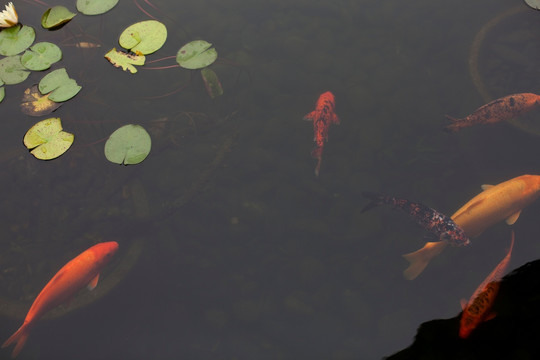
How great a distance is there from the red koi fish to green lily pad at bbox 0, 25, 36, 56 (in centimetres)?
229

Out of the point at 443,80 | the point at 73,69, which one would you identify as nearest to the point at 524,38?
the point at 443,80

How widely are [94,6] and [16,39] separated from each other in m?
0.65

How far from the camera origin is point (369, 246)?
2.92 meters

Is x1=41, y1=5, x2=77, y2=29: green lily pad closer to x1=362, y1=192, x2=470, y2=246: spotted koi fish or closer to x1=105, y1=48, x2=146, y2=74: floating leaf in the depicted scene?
x1=105, y1=48, x2=146, y2=74: floating leaf

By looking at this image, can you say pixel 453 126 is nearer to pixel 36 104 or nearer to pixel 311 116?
pixel 311 116

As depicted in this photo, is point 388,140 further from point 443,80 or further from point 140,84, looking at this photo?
point 140,84

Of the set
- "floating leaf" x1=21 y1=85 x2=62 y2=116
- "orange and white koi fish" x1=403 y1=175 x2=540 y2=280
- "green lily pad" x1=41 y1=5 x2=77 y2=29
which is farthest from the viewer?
"green lily pad" x1=41 y1=5 x2=77 y2=29

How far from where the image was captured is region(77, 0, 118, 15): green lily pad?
10.8 feet

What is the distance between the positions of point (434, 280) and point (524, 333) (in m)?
0.60

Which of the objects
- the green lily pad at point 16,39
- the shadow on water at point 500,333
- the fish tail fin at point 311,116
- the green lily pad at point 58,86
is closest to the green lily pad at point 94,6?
the green lily pad at point 16,39

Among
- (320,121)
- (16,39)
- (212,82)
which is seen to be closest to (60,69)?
(16,39)

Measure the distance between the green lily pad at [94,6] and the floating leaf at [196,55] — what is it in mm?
712

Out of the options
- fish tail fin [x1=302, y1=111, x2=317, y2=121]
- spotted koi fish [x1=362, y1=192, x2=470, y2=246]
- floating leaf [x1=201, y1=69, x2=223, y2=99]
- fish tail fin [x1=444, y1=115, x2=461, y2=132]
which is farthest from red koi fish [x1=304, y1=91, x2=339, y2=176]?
fish tail fin [x1=444, y1=115, x2=461, y2=132]

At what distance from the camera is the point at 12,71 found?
3021 millimetres
